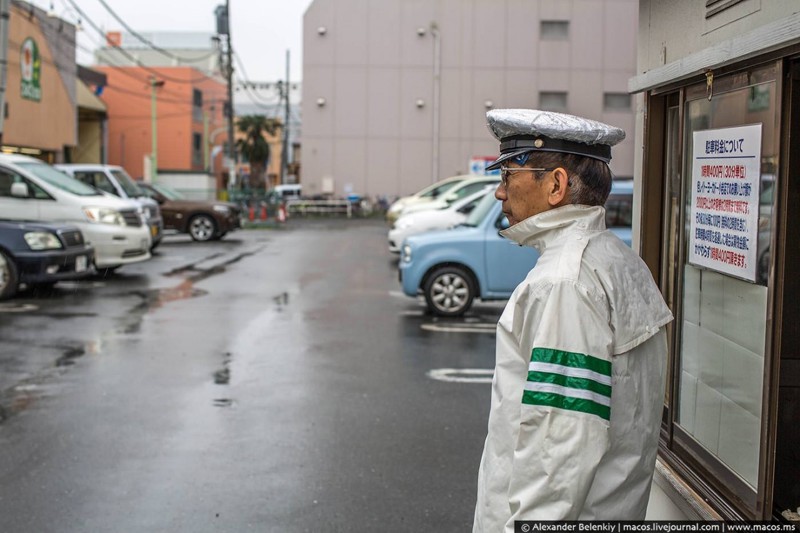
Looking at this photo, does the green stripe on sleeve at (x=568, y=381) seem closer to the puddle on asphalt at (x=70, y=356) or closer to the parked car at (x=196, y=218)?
the puddle on asphalt at (x=70, y=356)

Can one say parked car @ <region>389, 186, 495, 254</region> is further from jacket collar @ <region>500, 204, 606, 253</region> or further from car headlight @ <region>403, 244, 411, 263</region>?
jacket collar @ <region>500, 204, 606, 253</region>

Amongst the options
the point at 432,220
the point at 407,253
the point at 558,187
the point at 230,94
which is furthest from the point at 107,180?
the point at 558,187

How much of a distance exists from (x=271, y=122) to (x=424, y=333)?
58616 millimetres

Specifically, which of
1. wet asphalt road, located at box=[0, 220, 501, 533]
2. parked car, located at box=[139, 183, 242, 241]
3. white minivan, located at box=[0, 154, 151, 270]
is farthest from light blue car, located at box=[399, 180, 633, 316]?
parked car, located at box=[139, 183, 242, 241]

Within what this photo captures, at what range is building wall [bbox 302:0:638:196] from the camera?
1602 inches

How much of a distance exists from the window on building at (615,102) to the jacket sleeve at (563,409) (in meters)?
40.4

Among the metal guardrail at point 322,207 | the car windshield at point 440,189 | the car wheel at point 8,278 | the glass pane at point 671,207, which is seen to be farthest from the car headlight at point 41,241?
the metal guardrail at point 322,207

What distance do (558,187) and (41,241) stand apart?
11.6 metres

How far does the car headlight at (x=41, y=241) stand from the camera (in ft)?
41.4

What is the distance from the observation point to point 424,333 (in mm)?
10414

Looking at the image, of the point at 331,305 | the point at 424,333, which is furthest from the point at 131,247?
the point at 424,333

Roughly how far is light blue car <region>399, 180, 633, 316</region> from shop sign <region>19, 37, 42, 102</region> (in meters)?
24.4

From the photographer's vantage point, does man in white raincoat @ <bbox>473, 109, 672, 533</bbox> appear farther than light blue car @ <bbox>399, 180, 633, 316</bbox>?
No

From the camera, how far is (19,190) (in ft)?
46.8
